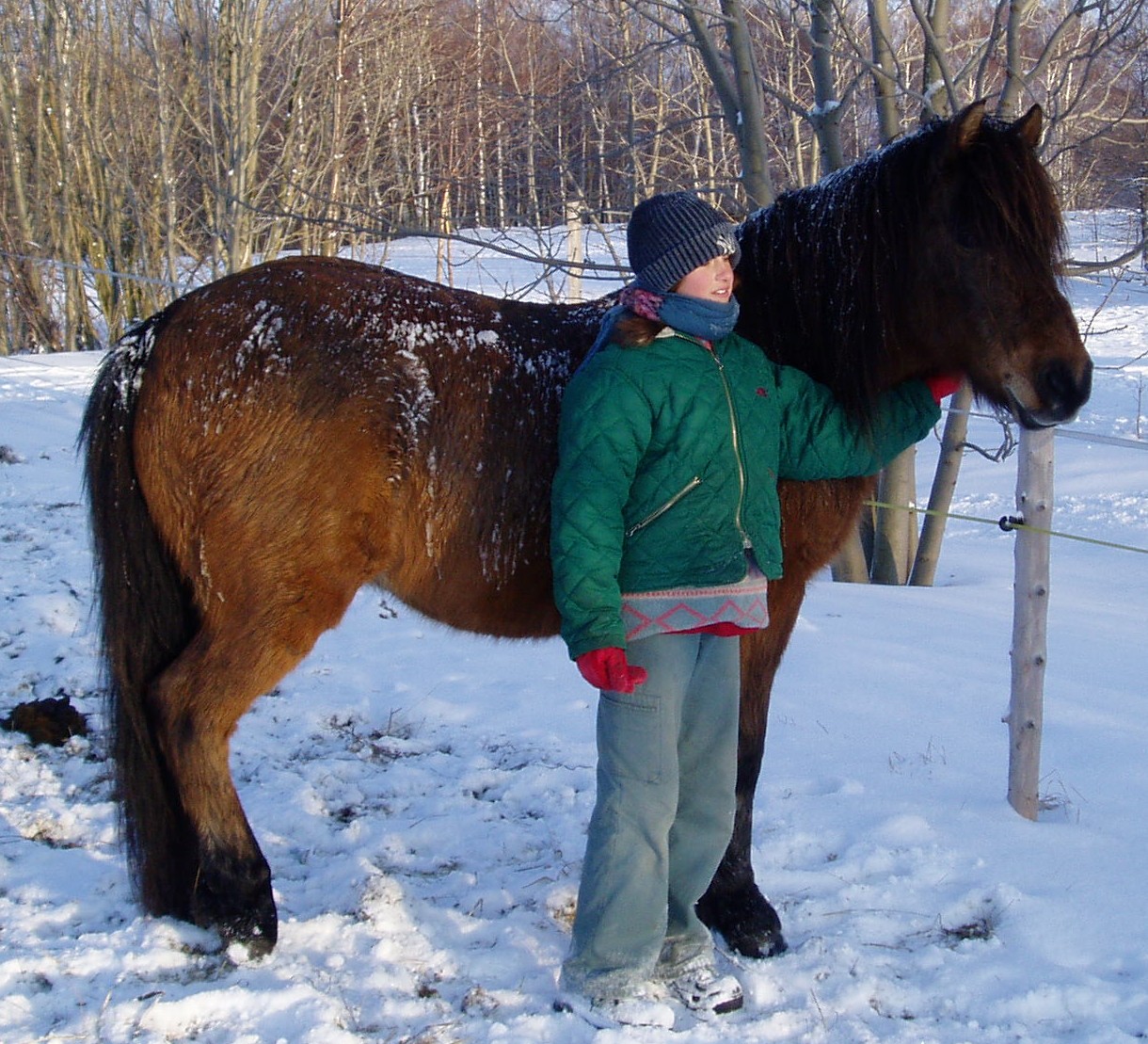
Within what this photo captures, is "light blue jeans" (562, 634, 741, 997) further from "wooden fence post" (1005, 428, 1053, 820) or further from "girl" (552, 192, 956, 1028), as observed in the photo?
"wooden fence post" (1005, 428, 1053, 820)

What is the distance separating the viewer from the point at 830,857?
307cm

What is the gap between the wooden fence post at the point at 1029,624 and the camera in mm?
3318

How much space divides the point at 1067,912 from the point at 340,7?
964 centimetres

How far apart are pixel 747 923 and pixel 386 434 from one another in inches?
61.5

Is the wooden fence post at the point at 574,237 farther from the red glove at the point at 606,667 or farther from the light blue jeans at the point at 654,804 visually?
the red glove at the point at 606,667

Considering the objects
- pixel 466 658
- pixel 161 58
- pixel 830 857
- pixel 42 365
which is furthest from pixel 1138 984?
pixel 42 365

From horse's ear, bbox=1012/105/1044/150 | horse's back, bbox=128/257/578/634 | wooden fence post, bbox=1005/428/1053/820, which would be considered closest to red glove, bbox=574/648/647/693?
horse's back, bbox=128/257/578/634

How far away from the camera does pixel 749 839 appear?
9.12 feet

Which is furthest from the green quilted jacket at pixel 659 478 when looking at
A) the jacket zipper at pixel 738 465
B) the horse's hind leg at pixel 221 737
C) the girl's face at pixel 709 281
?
the horse's hind leg at pixel 221 737

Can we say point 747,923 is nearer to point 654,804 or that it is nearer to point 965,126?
point 654,804

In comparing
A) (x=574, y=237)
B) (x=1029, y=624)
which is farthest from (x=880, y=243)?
(x=574, y=237)

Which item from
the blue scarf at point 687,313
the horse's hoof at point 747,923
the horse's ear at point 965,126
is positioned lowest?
the horse's hoof at point 747,923

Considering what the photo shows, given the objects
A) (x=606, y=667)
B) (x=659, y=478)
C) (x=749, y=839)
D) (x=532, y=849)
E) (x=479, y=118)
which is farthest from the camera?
(x=479, y=118)

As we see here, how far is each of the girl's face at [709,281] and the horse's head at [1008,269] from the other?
0.57 m
